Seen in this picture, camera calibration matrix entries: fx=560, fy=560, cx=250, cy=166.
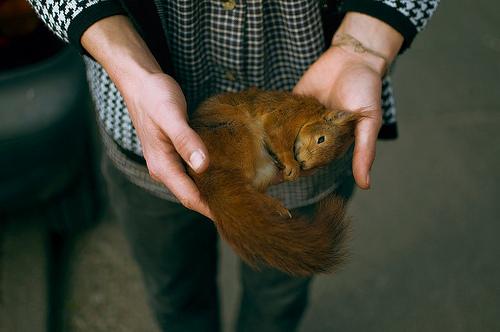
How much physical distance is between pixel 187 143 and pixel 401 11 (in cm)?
49

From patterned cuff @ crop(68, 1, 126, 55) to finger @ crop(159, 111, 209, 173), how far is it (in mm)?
224

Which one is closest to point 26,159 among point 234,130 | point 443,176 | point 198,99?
point 198,99

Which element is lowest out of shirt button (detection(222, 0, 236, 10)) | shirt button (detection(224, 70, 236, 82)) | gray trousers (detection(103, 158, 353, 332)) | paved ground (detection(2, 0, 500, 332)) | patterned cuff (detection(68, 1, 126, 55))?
paved ground (detection(2, 0, 500, 332))

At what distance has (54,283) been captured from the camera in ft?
6.17

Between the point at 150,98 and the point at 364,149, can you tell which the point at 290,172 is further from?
the point at 150,98

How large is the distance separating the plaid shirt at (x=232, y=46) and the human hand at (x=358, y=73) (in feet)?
0.08

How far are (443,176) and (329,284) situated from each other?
0.76m

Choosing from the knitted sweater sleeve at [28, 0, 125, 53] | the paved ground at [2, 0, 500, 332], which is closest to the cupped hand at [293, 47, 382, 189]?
the knitted sweater sleeve at [28, 0, 125, 53]

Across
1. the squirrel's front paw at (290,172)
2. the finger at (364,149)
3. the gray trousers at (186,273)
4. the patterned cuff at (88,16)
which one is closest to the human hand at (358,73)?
the finger at (364,149)

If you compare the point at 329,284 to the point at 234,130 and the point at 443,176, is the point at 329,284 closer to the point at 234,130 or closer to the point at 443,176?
the point at 443,176

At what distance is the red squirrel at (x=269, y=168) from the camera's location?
0.85 metres

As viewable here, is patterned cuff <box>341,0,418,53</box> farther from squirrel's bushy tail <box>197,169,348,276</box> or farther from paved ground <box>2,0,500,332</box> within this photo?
paved ground <box>2,0,500,332</box>

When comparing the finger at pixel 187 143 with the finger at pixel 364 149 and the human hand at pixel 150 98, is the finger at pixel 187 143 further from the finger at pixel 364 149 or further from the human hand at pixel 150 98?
the finger at pixel 364 149

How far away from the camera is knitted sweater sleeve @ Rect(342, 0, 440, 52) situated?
1.03 meters
